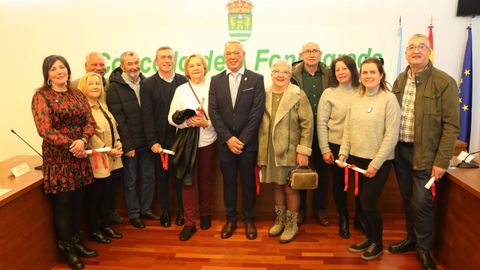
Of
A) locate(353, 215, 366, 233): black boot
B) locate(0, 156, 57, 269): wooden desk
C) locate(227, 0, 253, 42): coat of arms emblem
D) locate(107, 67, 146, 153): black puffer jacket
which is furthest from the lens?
locate(227, 0, 253, 42): coat of arms emblem

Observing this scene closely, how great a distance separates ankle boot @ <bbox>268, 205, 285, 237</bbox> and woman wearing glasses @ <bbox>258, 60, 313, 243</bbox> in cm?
12

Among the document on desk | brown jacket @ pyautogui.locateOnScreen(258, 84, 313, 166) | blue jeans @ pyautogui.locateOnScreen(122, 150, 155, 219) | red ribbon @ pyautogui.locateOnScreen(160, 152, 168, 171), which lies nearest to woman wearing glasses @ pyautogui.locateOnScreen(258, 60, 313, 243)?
brown jacket @ pyautogui.locateOnScreen(258, 84, 313, 166)

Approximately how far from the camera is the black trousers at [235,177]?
2.79 m

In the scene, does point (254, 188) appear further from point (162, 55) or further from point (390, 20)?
point (390, 20)

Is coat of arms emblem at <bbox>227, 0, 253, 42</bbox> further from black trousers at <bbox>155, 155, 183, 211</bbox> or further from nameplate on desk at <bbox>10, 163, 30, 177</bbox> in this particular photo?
nameplate on desk at <bbox>10, 163, 30, 177</bbox>

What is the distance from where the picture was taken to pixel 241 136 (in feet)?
8.83

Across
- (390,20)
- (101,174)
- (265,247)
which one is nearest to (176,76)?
→ (101,174)

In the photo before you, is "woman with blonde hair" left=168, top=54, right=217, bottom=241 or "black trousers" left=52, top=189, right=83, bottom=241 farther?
"woman with blonde hair" left=168, top=54, right=217, bottom=241

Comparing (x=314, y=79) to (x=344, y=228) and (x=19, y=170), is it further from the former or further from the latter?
(x=19, y=170)

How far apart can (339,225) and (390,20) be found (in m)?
2.60

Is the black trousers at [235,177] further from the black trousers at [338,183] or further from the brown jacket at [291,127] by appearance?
the black trousers at [338,183]

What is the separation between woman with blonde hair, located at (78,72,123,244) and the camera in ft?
8.39

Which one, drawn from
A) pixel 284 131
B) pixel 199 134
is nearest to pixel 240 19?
pixel 199 134

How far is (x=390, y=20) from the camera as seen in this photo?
13.7 ft
